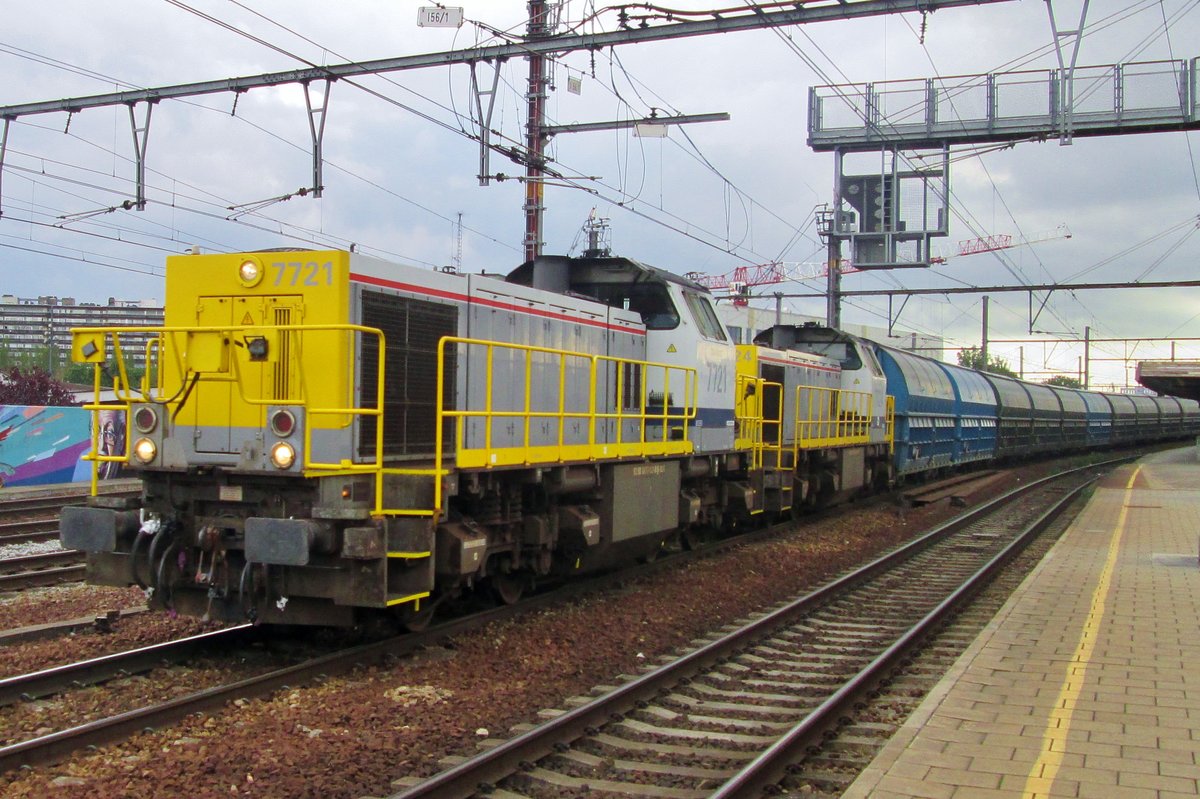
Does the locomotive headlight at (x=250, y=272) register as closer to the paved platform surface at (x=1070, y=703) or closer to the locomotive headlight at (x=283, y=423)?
the locomotive headlight at (x=283, y=423)

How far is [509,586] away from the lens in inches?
359

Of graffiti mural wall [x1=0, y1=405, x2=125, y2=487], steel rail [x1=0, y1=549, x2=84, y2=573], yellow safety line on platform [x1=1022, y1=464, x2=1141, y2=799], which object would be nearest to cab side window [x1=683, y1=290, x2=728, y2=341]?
yellow safety line on platform [x1=1022, y1=464, x2=1141, y2=799]

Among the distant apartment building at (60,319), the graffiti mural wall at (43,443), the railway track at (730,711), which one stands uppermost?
the distant apartment building at (60,319)

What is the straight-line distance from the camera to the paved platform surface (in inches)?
183

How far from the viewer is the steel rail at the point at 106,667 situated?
19.8 ft

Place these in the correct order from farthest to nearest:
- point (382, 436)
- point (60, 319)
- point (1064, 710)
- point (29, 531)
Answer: point (60, 319)
point (29, 531)
point (382, 436)
point (1064, 710)

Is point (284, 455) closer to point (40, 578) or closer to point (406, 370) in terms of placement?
point (406, 370)

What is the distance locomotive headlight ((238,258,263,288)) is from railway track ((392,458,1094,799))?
3847 mm

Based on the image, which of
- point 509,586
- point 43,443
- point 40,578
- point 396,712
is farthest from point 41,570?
point 43,443

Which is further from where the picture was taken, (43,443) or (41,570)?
(43,443)

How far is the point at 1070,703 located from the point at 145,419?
6450mm

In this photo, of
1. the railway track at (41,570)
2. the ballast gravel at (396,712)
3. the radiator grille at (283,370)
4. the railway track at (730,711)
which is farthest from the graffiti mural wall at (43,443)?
the railway track at (730,711)

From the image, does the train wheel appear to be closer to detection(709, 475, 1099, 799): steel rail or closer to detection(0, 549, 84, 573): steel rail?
detection(709, 475, 1099, 799): steel rail

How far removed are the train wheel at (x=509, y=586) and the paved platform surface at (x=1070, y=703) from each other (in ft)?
12.9
